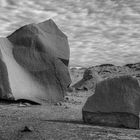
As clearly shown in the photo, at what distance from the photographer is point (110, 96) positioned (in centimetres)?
533

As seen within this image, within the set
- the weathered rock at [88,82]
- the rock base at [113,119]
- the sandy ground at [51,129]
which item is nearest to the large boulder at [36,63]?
the sandy ground at [51,129]

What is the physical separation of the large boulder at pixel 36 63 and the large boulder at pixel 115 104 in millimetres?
2699

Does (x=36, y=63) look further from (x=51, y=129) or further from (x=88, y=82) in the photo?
(x=88, y=82)

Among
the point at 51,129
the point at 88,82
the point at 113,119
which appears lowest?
the point at 88,82

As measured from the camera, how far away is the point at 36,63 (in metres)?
8.17

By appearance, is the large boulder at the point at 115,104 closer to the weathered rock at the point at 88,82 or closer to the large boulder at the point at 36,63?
the large boulder at the point at 36,63

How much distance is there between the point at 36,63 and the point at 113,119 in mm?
3476

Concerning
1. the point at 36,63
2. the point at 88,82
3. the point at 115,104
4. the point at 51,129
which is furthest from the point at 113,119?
the point at 88,82

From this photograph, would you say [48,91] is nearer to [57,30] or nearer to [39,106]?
[39,106]

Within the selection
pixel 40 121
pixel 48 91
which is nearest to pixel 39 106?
pixel 48 91

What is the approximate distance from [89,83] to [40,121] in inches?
386

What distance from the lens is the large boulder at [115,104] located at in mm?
5133

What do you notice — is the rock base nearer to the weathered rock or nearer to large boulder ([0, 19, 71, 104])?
large boulder ([0, 19, 71, 104])

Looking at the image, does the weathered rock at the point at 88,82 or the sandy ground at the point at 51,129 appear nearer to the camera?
the sandy ground at the point at 51,129
